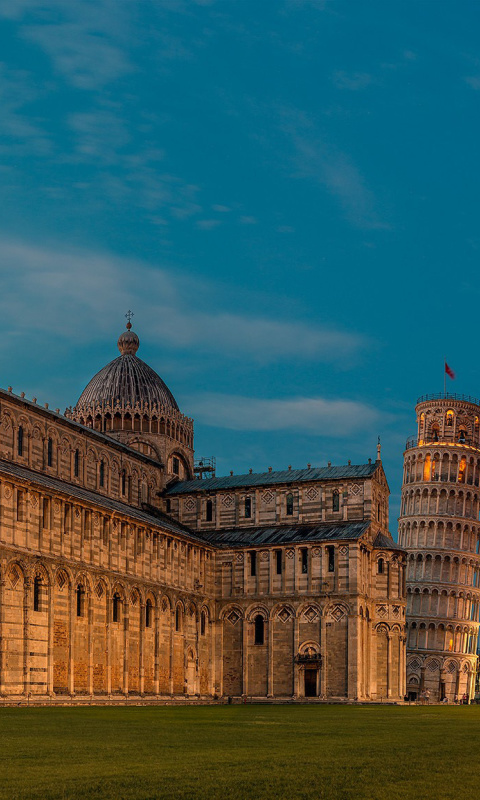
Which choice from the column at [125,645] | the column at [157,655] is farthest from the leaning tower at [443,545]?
the column at [125,645]

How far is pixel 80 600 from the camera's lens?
67375 mm

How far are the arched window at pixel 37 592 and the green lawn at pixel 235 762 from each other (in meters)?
29.0

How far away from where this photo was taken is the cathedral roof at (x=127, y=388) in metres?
98.1

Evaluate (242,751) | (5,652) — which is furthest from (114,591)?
(242,751)

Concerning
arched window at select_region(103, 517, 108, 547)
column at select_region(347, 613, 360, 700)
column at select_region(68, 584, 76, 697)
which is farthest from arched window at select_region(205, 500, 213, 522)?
column at select_region(68, 584, 76, 697)

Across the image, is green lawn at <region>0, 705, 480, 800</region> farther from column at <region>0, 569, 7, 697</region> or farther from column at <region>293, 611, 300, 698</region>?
column at <region>293, 611, 300, 698</region>

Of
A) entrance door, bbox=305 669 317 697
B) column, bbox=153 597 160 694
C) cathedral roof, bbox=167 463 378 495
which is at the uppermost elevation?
cathedral roof, bbox=167 463 378 495

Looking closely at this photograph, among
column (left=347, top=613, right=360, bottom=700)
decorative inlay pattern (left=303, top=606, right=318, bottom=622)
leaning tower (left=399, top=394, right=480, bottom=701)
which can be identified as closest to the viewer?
column (left=347, top=613, right=360, bottom=700)

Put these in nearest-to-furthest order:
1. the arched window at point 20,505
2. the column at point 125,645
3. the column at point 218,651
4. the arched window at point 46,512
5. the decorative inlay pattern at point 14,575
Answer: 1. the decorative inlay pattern at point 14,575
2. the arched window at point 20,505
3. the arched window at point 46,512
4. the column at point 125,645
5. the column at point 218,651

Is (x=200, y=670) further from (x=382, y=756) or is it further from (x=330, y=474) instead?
(x=382, y=756)

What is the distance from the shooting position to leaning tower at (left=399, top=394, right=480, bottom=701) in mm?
132000

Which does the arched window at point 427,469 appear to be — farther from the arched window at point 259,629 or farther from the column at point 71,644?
the column at point 71,644

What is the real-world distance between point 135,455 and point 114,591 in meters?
21.5

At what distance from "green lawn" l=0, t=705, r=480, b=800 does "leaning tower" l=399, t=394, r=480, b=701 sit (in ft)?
333
